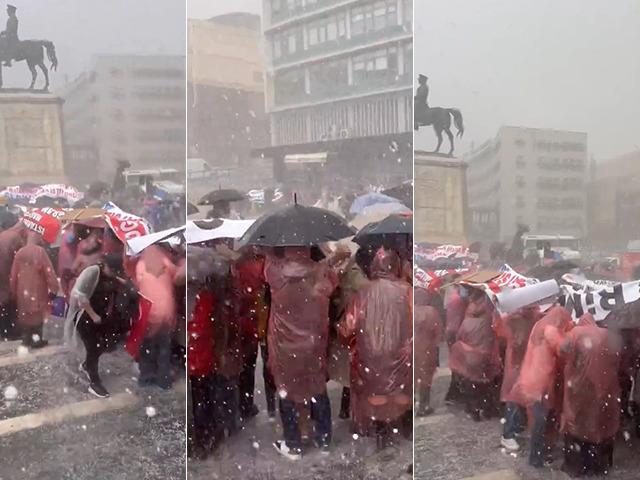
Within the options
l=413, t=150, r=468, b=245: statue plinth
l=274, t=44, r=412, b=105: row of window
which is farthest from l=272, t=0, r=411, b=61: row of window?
l=413, t=150, r=468, b=245: statue plinth

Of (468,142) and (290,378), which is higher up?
(468,142)

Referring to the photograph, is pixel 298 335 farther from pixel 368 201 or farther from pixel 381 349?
pixel 368 201

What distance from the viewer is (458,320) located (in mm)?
3566

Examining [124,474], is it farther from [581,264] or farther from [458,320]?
[581,264]

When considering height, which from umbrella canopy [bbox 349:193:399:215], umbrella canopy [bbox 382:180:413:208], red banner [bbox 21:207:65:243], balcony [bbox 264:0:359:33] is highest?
balcony [bbox 264:0:359:33]

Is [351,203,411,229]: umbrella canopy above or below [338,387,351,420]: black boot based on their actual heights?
above

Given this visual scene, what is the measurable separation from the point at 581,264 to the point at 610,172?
504 mm

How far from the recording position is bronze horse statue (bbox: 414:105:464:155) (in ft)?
11.4

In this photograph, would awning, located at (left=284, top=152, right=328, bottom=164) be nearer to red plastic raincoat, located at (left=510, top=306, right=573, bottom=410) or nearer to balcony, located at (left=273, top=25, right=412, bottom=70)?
balcony, located at (left=273, top=25, right=412, bottom=70)

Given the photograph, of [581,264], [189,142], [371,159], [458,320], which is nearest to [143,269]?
[189,142]

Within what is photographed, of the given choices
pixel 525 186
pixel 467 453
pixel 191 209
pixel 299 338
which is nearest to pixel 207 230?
pixel 191 209

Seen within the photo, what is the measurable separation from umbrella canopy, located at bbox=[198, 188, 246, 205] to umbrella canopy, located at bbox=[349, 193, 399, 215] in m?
0.59

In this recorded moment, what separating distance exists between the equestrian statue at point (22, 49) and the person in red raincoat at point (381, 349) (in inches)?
78.6

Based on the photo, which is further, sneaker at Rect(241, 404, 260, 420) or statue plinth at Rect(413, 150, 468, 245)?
sneaker at Rect(241, 404, 260, 420)
